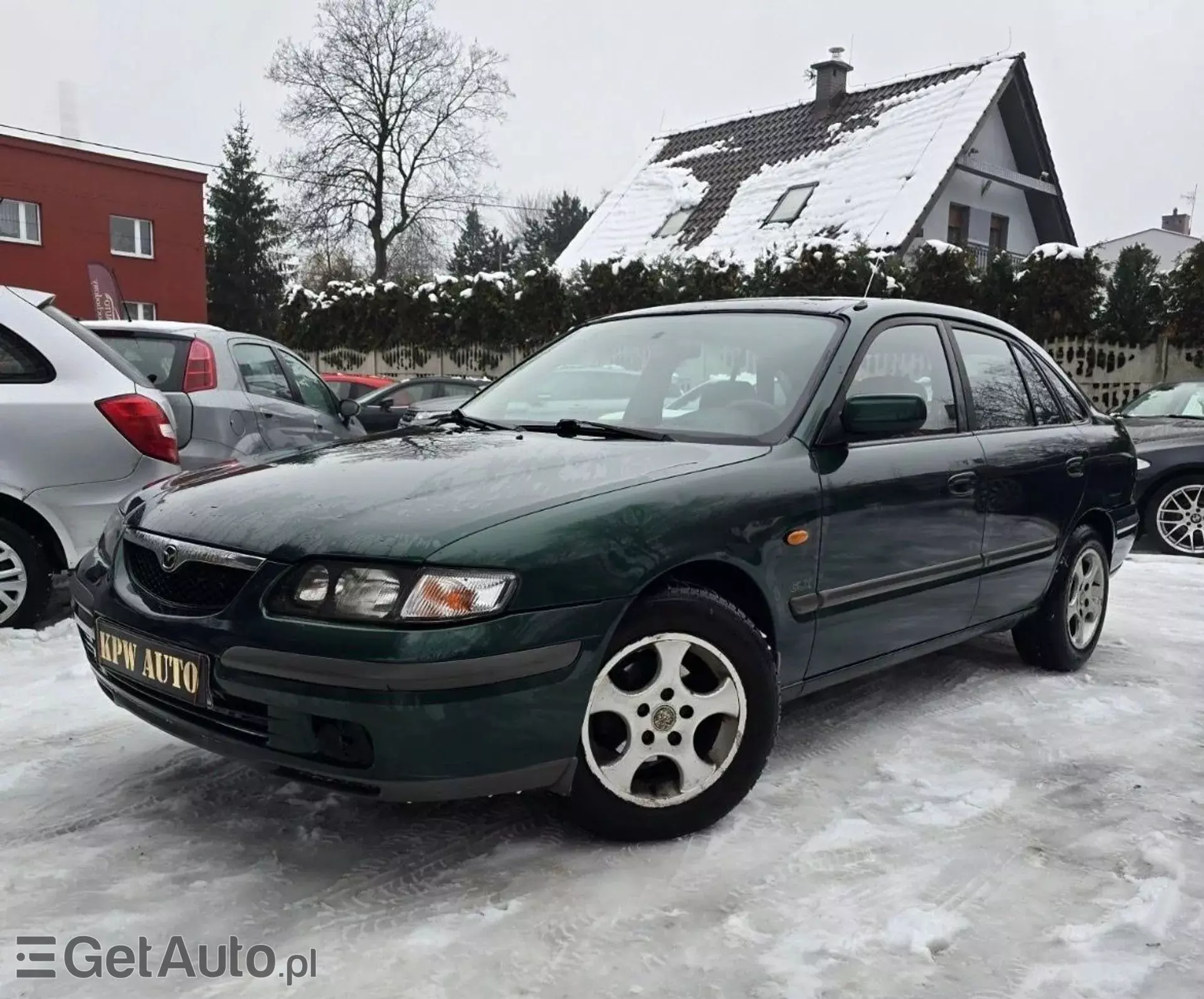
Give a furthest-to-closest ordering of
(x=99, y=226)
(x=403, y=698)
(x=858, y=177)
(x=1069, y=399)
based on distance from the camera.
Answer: (x=99, y=226) → (x=858, y=177) → (x=1069, y=399) → (x=403, y=698)

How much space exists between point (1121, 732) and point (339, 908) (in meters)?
2.91

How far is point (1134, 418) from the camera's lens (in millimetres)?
9016

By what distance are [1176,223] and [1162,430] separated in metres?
50.9

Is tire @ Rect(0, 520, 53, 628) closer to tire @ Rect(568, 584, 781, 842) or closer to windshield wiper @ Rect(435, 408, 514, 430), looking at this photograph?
windshield wiper @ Rect(435, 408, 514, 430)

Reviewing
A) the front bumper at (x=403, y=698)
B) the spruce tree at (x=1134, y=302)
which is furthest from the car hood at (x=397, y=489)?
the spruce tree at (x=1134, y=302)

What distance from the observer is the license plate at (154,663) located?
2.58 meters

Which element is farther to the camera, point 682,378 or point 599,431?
point 682,378

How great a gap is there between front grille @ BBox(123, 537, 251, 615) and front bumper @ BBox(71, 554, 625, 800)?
0.20ft

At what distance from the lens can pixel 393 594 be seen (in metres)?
2.41

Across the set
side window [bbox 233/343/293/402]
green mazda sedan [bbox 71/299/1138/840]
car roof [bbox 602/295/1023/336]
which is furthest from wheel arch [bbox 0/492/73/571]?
car roof [bbox 602/295/1023/336]

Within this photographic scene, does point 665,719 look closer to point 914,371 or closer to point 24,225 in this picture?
point 914,371

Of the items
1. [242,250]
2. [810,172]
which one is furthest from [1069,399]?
[242,250]

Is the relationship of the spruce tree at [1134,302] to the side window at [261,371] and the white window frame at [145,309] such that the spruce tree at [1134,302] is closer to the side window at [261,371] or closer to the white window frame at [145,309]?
the side window at [261,371]

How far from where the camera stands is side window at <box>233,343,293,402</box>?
6.63 metres
